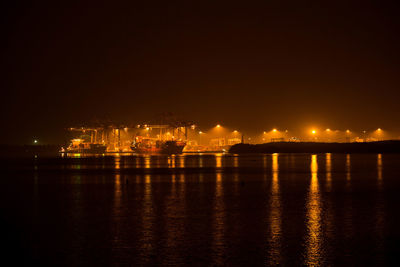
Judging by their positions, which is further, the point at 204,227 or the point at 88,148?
the point at 88,148

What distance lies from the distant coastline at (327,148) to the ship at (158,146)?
45.6 feet

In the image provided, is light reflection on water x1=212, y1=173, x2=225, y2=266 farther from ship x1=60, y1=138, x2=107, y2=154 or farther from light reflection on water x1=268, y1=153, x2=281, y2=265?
ship x1=60, y1=138, x2=107, y2=154

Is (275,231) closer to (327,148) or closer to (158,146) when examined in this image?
(327,148)

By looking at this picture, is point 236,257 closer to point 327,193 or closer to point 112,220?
point 112,220

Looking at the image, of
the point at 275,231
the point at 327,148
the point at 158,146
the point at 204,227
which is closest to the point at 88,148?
the point at 158,146

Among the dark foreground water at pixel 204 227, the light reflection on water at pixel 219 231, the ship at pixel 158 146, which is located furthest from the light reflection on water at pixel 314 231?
the ship at pixel 158 146

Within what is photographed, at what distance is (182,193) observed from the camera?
64.6ft

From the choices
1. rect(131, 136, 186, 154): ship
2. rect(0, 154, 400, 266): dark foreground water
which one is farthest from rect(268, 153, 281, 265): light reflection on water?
rect(131, 136, 186, 154): ship

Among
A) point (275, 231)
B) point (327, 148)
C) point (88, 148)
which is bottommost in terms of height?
point (275, 231)

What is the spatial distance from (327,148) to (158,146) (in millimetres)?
43895

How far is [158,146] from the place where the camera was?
12750cm

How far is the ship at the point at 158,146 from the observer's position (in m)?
122

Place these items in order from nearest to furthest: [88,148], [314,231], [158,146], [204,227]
A: [314,231] → [204,227] → [158,146] → [88,148]

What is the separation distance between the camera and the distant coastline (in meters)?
92.8
